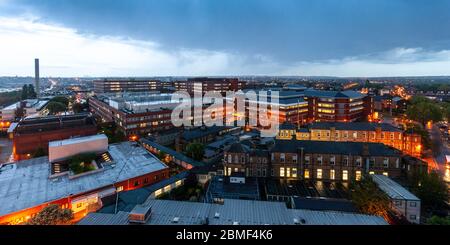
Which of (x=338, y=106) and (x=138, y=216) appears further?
(x=338, y=106)

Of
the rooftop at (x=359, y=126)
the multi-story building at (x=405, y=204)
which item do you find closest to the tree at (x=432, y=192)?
the multi-story building at (x=405, y=204)

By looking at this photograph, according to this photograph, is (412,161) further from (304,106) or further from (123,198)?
(304,106)

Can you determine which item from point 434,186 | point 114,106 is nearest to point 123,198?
point 434,186

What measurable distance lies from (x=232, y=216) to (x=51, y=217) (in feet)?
30.9

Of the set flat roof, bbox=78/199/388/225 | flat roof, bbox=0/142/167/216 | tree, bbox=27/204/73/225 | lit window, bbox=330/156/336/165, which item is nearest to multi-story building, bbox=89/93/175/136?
flat roof, bbox=0/142/167/216

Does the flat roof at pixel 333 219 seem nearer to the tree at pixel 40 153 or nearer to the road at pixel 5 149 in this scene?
the tree at pixel 40 153

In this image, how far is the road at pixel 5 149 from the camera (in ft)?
106

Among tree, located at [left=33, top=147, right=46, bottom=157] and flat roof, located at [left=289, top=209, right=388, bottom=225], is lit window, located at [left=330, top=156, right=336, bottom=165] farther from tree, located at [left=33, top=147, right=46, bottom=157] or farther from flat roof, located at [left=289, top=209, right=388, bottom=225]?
tree, located at [left=33, top=147, right=46, bottom=157]

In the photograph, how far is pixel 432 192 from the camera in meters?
18.0

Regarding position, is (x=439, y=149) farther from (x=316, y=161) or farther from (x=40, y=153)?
(x=40, y=153)

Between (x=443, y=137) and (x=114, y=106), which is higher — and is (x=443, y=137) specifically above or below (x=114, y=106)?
below

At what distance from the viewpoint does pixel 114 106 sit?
1816 inches

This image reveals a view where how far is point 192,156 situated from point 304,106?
3524 centimetres

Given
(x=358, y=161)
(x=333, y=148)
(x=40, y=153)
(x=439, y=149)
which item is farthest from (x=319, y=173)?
(x=40, y=153)
